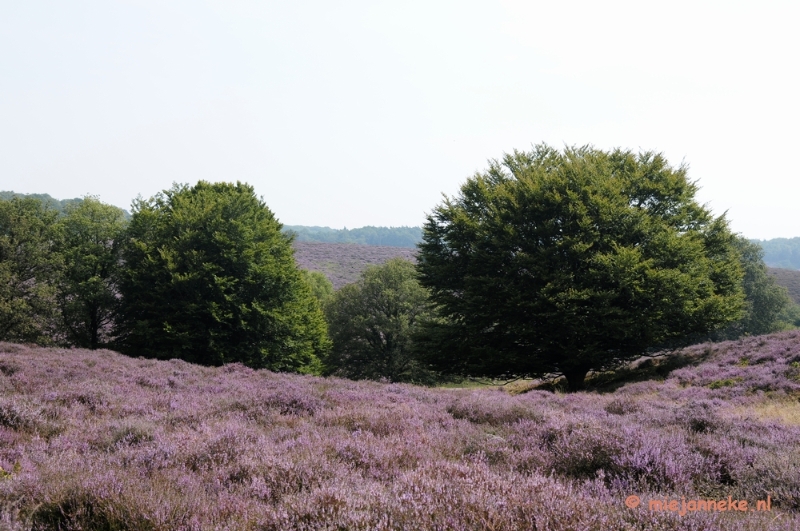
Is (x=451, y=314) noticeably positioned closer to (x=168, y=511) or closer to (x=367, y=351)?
(x=367, y=351)

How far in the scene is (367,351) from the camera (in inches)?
1496

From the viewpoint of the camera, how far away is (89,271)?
28453 millimetres

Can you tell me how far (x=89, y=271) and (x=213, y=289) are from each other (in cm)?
939

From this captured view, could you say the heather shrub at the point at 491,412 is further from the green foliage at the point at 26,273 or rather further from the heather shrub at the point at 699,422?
the green foliage at the point at 26,273

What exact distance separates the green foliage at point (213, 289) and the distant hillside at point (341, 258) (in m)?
62.1

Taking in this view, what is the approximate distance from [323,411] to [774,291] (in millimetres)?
55270

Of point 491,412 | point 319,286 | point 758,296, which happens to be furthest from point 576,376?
point 758,296

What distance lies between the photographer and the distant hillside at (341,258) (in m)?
101

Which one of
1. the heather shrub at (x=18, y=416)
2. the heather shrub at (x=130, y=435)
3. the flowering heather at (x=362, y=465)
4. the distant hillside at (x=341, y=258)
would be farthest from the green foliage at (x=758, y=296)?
the distant hillside at (x=341, y=258)

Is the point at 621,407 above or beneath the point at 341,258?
beneath

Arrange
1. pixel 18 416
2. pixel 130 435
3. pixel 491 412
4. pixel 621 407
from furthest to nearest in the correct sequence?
pixel 621 407
pixel 491 412
pixel 18 416
pixel 130 435

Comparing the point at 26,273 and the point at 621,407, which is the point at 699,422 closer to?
the point at 621,407

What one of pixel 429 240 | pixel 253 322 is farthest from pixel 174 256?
pixel 429 240

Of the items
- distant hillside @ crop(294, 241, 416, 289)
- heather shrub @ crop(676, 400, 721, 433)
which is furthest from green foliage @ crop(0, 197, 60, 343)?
distant hillside @ crop(294, 241, 416, 289)
